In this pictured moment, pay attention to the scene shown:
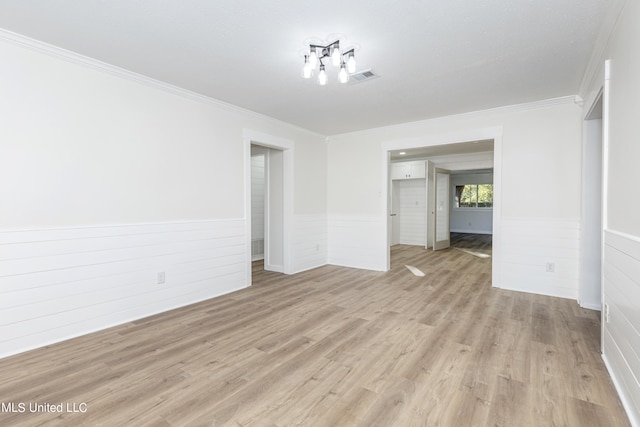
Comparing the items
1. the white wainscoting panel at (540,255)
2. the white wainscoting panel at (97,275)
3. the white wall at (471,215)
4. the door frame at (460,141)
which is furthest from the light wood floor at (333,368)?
the white wall at (471,215)

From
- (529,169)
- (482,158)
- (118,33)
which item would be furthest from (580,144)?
(118,33)

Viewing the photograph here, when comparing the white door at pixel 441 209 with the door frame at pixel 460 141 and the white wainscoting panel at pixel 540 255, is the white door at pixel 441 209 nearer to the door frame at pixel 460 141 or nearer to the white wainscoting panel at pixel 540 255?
the door frame at pixel 460 141

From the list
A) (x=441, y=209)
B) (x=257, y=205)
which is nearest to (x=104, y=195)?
(x=257, y=205)

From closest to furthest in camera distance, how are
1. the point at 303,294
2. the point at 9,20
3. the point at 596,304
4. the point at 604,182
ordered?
1. the point at 9,20
2. the point at 604,182
3. the point at 596,304
4. the point at 303,294

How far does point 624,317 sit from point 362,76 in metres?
2.84

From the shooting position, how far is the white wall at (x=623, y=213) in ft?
5.53

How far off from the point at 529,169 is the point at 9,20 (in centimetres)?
552

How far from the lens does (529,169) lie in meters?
4.12

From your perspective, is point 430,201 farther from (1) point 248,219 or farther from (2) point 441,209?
(1) point 248,219

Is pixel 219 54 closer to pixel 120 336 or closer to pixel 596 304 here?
pixel 120 336

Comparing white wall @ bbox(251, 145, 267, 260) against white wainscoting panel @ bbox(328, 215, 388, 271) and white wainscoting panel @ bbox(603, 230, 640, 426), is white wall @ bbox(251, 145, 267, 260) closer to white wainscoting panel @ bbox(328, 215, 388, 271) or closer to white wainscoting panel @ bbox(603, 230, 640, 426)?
white wainscoting panel @ bbox(328, 215, 388, 271)

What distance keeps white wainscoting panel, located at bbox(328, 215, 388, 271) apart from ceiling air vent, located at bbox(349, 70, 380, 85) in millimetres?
2768

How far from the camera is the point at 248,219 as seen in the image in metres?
4.39

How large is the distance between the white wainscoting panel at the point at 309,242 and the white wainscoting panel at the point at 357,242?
0.61 ft
